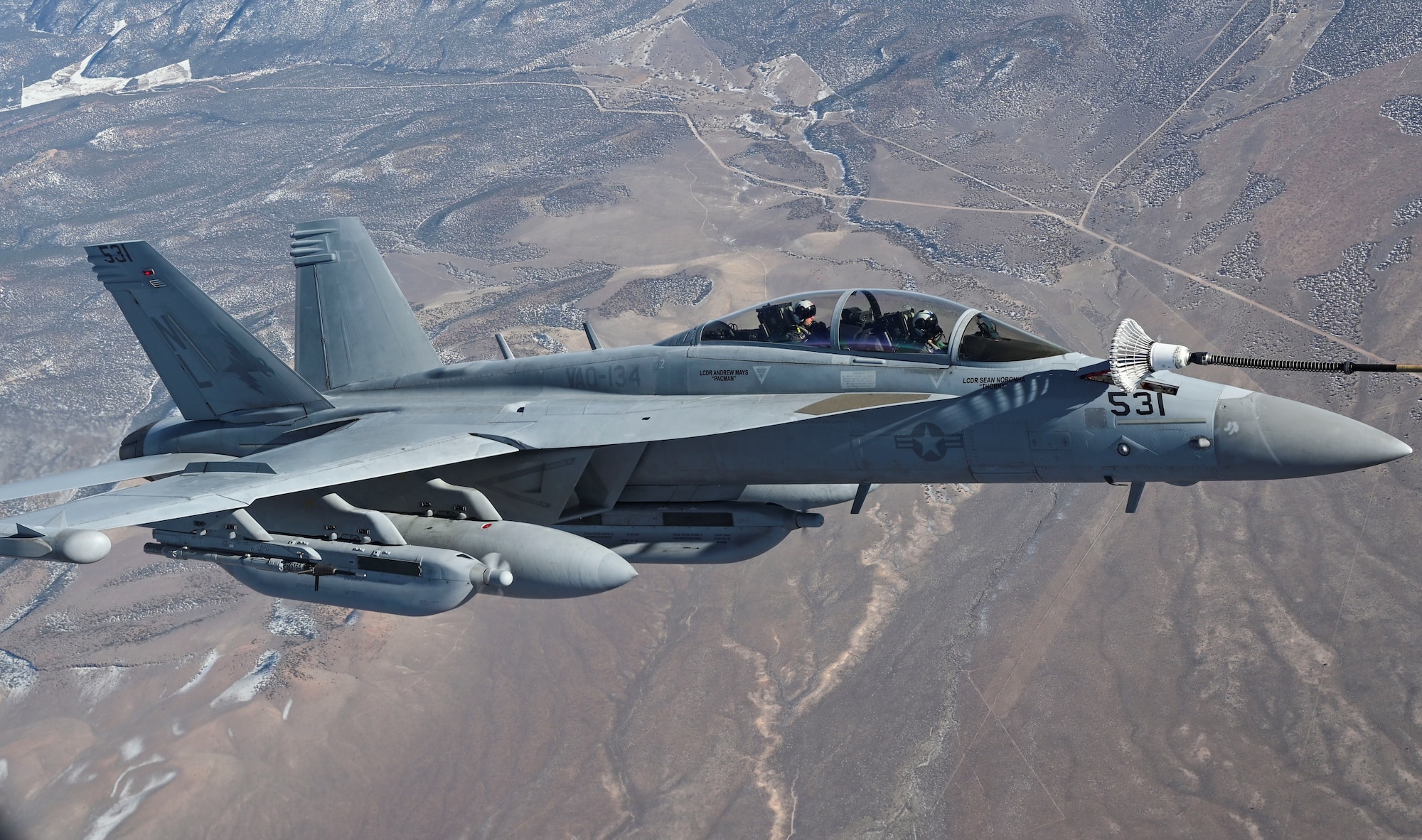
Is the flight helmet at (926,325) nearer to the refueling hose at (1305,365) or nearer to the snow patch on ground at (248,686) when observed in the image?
the refueling hose at (1305,365)

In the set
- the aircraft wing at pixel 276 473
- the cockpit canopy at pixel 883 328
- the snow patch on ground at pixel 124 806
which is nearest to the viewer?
the aircraft wing at pixel 276 473

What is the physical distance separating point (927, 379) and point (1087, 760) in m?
56.6

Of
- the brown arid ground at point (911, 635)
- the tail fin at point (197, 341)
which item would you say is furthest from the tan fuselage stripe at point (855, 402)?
the brown arid ground at point (911, 635)

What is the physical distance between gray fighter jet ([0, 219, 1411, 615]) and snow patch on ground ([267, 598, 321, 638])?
209ft

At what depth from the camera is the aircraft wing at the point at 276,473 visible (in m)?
14.0

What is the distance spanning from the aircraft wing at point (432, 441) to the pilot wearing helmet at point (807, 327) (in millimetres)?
839

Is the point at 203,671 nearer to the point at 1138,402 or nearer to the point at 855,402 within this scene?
the point at 855,402

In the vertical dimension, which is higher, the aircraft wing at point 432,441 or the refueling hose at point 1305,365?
the refueling hose at point 1305,365

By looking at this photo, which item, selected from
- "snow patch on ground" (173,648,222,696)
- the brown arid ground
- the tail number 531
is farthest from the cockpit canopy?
"snow patch on ground" (173,648,222,696)

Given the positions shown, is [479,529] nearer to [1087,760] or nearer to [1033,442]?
[1033,442]

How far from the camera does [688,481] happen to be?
1675cm

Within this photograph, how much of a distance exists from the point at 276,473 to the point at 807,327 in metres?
8.29

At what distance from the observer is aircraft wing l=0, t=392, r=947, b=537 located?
14.3 metres

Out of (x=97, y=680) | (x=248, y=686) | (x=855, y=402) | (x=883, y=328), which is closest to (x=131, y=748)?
(x=248, y=686)
